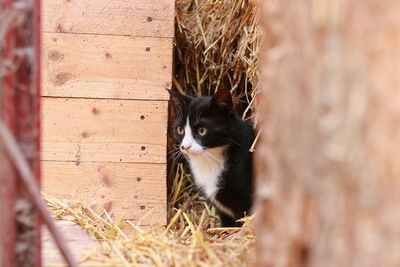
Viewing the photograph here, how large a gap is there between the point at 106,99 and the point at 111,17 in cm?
43

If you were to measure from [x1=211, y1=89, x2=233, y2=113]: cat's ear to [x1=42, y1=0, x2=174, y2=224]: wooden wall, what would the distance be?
326 mm

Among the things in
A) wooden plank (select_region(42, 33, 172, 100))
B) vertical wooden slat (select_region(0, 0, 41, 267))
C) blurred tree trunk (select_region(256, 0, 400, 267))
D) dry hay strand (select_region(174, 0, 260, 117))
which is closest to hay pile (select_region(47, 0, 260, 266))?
dry hay strand (select_region(174, 0, 260, 117))

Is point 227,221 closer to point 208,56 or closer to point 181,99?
point 181,99

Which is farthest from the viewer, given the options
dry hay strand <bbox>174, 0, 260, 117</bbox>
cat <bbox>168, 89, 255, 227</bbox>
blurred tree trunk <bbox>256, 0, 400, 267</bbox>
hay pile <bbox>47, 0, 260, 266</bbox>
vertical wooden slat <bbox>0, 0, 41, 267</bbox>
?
dry hay strand <bbox>174, 0, 260, 117</bbox>

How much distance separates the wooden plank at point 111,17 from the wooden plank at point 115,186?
2.33ft

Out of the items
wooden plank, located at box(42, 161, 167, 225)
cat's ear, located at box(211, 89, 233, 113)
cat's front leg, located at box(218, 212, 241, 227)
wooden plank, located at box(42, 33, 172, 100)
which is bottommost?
cat's front leg, located at box(218, 212, 241, 227)

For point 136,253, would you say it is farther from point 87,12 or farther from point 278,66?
point 87,12

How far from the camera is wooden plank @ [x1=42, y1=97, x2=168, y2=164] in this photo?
402 centimetres

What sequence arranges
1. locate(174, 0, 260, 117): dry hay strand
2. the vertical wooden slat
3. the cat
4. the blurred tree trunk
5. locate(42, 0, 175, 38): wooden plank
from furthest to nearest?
locate(174, 0, 260, 117): dry hay strand < locate(42, 0, 175, 38): wooden plank < the cat < the vertical wooden slat < the blurred tree trunk

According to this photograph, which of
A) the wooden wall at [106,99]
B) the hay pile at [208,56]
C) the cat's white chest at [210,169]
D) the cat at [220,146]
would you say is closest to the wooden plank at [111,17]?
the wooden wall at [106,99]

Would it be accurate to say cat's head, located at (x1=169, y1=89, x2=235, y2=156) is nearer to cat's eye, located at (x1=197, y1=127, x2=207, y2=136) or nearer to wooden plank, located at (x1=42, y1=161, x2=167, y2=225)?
cat's eye, located at (x1=197, y1=127, x2=207, y2=136)

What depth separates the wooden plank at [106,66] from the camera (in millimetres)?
3980

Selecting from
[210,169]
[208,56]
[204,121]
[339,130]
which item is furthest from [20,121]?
[208,56]

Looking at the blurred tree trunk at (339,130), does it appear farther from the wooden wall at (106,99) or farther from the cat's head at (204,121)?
the wooden wall at (106,99)
